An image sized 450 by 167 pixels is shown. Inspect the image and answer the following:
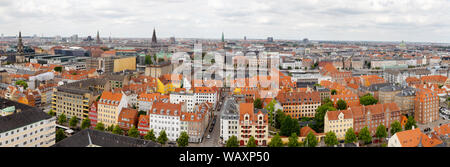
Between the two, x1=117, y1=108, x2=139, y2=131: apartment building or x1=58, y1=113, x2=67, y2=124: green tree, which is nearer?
x1=117, y1=108, x2=139, y2=131: apartment building

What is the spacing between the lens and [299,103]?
37.1m

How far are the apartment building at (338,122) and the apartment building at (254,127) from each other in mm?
5533

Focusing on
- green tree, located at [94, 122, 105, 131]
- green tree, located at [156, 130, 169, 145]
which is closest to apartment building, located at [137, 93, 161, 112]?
green tree, located at [94, 122, 105, 131]

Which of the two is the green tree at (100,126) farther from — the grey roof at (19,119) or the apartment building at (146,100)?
the apartment building at (146,100)

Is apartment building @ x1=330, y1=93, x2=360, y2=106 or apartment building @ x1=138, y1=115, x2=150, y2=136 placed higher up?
apartment building @ x1=330, y1=93, x2=360, y2=106

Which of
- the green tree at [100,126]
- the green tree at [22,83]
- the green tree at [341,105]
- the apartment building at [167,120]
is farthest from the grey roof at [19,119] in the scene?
the green tree at [22,83]

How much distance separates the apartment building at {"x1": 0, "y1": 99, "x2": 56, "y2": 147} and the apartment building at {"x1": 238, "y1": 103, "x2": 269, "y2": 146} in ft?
48.5

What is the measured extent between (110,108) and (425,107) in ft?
106

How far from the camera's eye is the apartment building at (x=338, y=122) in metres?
30.3

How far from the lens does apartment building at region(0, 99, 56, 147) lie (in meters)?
23.6

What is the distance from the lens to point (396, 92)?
4097cm

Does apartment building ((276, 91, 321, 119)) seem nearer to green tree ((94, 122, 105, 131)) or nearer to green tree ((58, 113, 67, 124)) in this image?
green tree ((94, 122, 105, 131))

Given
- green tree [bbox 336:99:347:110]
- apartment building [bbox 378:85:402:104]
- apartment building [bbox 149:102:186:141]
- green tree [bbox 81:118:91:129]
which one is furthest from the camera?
apartment building [bbox 378:85:402:104]

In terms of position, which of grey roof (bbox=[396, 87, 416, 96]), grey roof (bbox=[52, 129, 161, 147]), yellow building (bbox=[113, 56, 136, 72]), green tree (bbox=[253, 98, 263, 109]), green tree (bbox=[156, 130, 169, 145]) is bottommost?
green tree (bbox=[156, 130, 169, 145])
